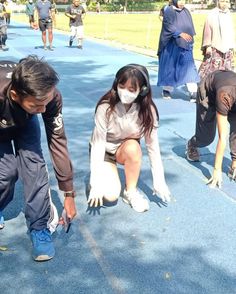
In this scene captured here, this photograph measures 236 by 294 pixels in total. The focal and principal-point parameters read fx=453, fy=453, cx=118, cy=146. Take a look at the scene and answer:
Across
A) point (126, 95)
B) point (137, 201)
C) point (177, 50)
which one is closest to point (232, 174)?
point (137, 201)

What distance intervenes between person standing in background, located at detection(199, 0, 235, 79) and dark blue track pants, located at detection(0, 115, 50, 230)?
4682 millimetres

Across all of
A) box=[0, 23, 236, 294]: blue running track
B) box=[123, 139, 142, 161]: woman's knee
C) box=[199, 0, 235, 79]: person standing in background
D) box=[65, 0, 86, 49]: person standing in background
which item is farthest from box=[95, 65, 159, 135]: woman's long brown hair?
box=[65, 0, 86, 49]: person standing in background

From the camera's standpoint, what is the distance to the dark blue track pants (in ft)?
9.43

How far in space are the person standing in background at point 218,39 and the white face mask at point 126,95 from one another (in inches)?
155

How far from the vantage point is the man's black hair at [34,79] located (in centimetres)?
232

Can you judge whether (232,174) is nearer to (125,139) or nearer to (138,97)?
(125,139)

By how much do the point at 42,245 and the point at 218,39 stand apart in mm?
5142

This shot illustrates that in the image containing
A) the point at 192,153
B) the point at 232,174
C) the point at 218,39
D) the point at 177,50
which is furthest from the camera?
the point at 177,50

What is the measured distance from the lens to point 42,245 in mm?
3031

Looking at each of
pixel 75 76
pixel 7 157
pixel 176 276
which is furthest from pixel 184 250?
pixel 75 76

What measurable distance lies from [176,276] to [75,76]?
741 cm

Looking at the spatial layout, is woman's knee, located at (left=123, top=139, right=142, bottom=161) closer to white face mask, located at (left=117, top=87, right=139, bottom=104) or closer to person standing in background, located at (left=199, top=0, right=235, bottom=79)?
white face mask, located at (left=117, top=87, right=139, bottom=104)

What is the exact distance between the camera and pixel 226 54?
715 centimetres

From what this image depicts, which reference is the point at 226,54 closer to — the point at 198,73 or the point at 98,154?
the point at 198,73
